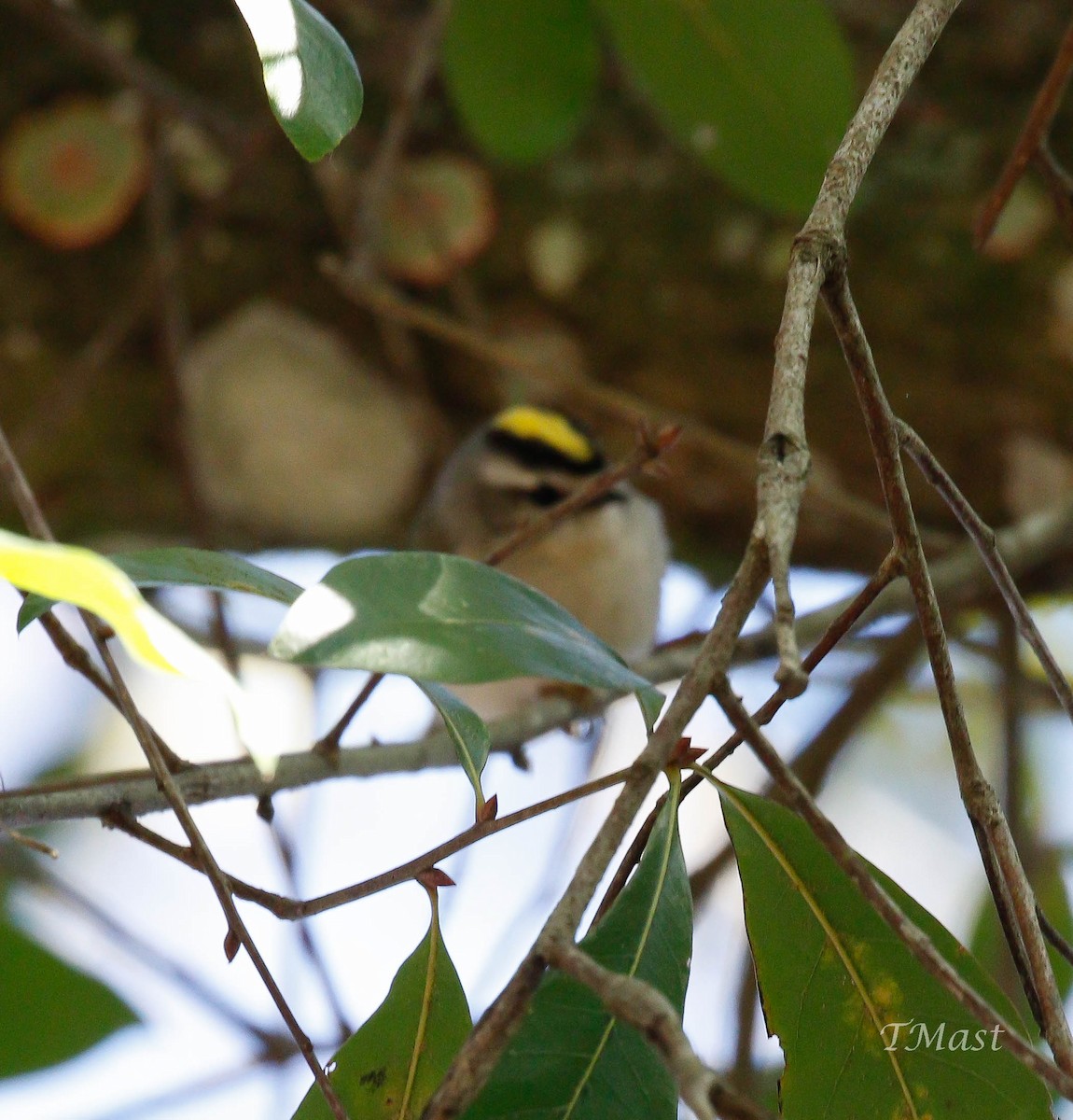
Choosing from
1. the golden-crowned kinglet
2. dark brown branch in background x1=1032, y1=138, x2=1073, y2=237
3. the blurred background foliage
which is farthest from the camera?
the golden-crowned kinglet


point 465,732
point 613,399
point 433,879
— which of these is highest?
point 613,399

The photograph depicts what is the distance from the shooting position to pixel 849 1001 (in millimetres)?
937

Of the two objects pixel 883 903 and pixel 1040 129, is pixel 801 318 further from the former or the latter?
pixel 1040 129

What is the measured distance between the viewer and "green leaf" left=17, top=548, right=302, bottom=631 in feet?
2.71

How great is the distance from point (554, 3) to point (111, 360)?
0.91 meters

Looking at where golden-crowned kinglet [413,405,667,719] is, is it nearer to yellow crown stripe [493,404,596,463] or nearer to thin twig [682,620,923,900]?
yellow crown stripe [493,404,596,463]

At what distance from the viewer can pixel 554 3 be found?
5.91 feet

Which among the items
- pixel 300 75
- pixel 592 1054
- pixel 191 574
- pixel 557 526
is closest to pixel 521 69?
pixel 557 526

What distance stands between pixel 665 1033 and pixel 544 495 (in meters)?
1.87

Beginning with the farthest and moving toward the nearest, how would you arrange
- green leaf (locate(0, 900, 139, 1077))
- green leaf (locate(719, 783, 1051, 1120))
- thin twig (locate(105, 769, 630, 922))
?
green leaf (locate(0, 900, 139, 1077)) < green leaf (locate(719, 783, 1051, 1120)) < thin twig (locate(105, 769, 630, 922))

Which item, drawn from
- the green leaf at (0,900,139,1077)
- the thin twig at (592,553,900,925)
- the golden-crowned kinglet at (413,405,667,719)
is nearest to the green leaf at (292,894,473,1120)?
the thin twig at (592,553,900,925)

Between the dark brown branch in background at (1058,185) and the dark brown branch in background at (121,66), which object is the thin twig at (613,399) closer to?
the dark brown branch in background at (121,66)

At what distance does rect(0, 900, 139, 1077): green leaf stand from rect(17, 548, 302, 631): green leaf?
796 mm

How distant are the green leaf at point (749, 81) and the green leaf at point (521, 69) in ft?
0.26
